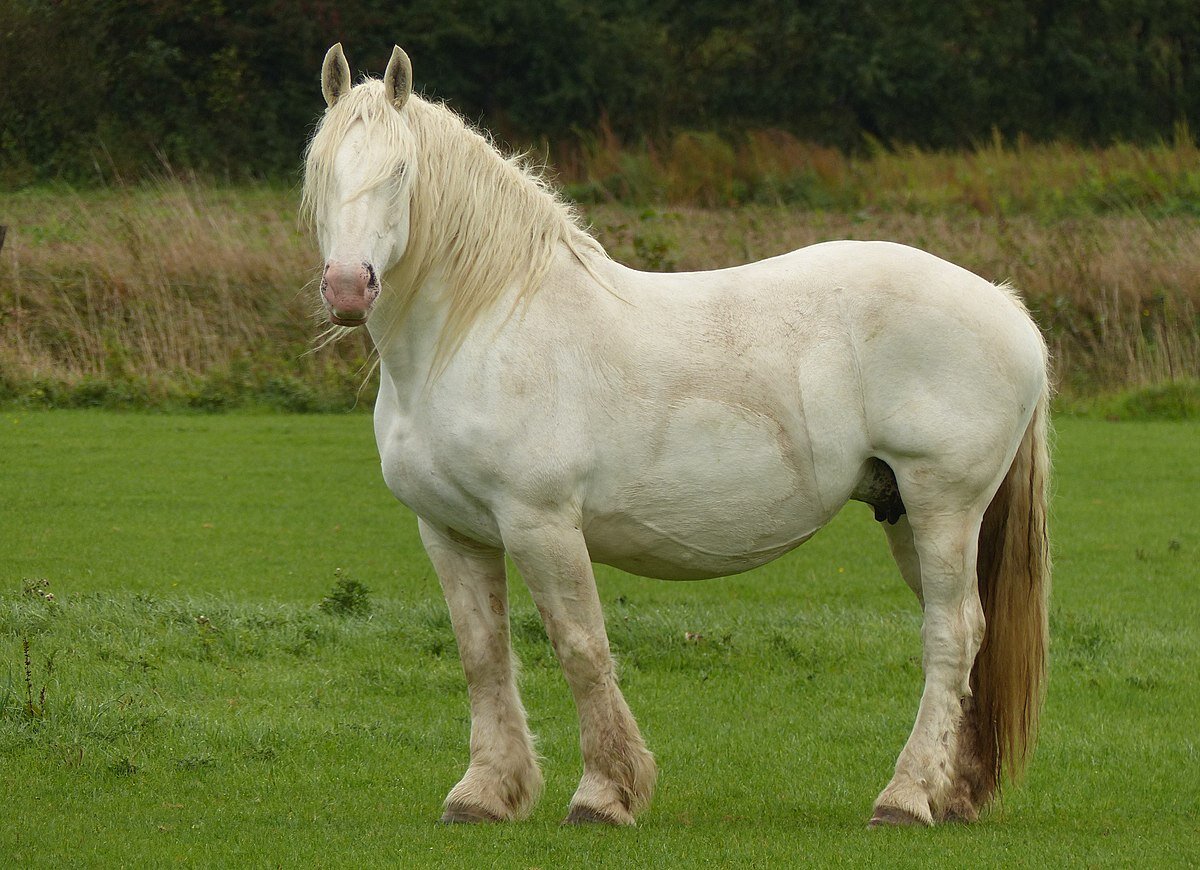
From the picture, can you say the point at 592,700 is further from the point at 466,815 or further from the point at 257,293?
the point at 257,293

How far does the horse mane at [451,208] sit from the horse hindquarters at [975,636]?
1.48 meters

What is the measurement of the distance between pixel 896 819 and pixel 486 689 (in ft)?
4.64

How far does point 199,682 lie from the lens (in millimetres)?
6957

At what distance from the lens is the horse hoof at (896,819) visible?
15.9ft

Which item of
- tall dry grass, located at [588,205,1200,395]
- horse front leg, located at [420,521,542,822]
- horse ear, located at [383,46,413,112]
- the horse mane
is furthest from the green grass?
tall dry grass, located at [588,205,1200,395]

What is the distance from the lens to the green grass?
4820 mm

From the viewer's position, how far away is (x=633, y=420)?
4789mm

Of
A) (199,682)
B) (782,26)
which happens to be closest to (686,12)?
(782,26)

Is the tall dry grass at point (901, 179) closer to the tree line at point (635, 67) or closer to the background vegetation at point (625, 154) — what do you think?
the background vegetation at point (625, 154)

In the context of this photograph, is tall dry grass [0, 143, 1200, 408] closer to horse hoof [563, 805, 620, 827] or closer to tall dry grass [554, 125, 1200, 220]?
tall dry grass [554, 125, 1200, 220]

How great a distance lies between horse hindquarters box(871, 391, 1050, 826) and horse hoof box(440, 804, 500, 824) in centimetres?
127

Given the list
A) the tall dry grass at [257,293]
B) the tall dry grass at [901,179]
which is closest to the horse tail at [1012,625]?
the tall dry grass at [257,293]

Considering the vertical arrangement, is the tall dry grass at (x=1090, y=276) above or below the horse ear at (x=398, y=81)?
below

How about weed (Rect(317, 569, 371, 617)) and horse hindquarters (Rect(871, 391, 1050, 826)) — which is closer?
horse hindquarters (Rect(871, 391, 1050, 826))
